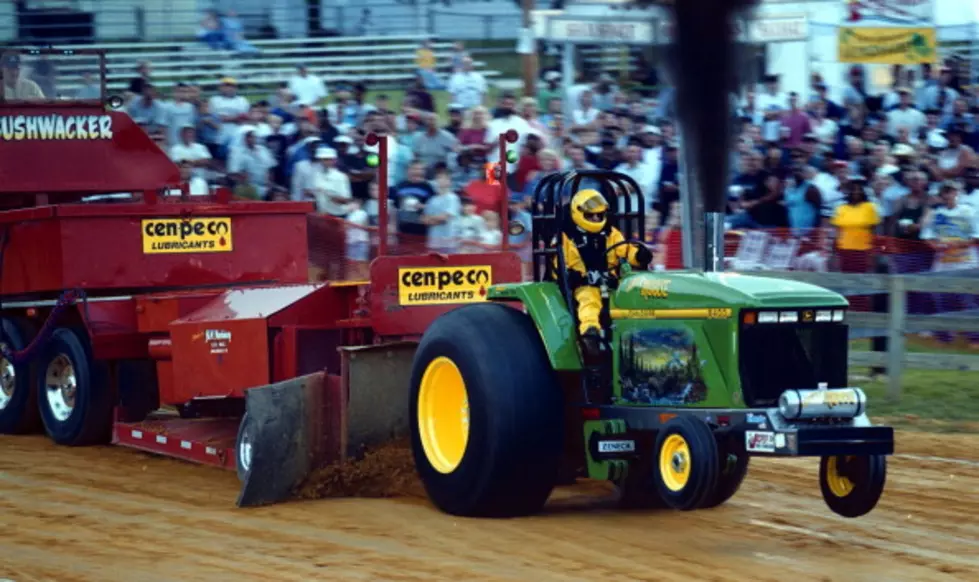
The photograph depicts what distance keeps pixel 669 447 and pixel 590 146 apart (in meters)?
9.60

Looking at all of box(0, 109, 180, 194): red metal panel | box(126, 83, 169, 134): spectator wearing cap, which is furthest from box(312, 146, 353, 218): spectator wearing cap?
box(0, 109, 180, 194): red metal panel

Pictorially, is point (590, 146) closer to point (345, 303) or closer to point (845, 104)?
point (845, 104)

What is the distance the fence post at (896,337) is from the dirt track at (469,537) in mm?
3197

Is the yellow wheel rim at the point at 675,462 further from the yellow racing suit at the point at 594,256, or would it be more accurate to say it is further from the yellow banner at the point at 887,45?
the yellow banner at the point at 887,45

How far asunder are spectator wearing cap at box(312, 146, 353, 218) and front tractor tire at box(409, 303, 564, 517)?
22.5 feet

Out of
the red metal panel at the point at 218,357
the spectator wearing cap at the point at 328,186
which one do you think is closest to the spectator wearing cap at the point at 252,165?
the spectator wearing cap at the point at 328,186

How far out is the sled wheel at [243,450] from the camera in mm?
8836

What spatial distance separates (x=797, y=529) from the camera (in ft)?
26.2

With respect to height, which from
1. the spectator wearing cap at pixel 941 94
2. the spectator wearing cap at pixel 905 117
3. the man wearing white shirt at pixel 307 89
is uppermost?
the man wearing white shirt at pixel 307 89

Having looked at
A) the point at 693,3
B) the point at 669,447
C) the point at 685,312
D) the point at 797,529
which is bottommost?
the point at 797,529

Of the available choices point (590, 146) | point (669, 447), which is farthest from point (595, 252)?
point (590, 146)

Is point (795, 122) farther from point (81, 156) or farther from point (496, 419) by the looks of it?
point (496, 419)

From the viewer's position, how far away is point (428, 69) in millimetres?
19234

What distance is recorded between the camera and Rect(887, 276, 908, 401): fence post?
1291cm
